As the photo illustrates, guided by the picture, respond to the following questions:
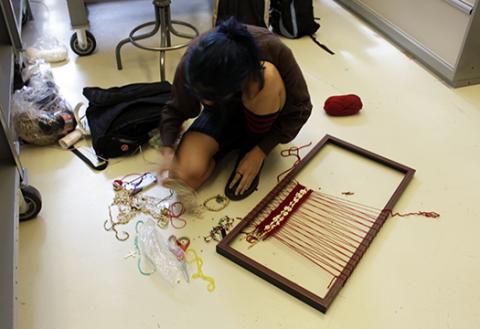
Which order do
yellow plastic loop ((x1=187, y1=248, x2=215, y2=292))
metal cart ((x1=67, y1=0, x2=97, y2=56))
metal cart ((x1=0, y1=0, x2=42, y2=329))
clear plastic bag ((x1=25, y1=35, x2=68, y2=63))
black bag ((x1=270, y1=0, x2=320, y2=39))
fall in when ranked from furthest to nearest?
black bag ((x1=270, y1=0, x2=320, y2=39)), clear plastic bag ((x1=25, y1=35, x2=68, y2=63)), metal cart ((x1=67, y1=0, x2=97, y2=56)), yellow plastic loop ((x1=187, y1=248, x2=215, y2=292)), metal cart ((x1=0, y1=0, x2=42, y2=329))

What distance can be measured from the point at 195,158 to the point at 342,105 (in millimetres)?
746

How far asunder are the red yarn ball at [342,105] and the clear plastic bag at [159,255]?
0.94 meters

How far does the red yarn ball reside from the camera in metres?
2.11

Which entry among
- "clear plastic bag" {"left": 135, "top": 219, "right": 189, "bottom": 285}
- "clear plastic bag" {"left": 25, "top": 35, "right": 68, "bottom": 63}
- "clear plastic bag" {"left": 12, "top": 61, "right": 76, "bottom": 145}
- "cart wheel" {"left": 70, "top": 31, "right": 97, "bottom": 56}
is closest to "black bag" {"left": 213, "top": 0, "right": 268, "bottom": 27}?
"cart wheel" {"left": 70, "top": 31, "right": 97, "bottom": 56}

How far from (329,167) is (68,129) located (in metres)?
1.01

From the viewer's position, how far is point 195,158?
5.60 ft

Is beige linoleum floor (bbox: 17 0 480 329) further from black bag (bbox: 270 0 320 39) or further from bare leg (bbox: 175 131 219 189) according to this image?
black bag (bbox: 270 0 320 39)

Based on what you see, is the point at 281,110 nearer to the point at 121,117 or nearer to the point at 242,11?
the point at 121,117

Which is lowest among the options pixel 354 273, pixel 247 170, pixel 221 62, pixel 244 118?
pixel 354 273

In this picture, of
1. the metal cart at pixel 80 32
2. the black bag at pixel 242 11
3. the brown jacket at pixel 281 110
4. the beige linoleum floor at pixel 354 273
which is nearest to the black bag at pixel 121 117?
the beige linoleum floor at pixel 354 273

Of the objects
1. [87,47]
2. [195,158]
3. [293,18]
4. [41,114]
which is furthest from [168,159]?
[293,18]

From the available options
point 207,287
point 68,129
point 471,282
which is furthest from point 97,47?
point 471,282

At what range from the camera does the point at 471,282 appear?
4.85 ft

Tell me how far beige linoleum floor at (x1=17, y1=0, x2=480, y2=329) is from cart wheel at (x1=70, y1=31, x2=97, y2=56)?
0.18 feet
